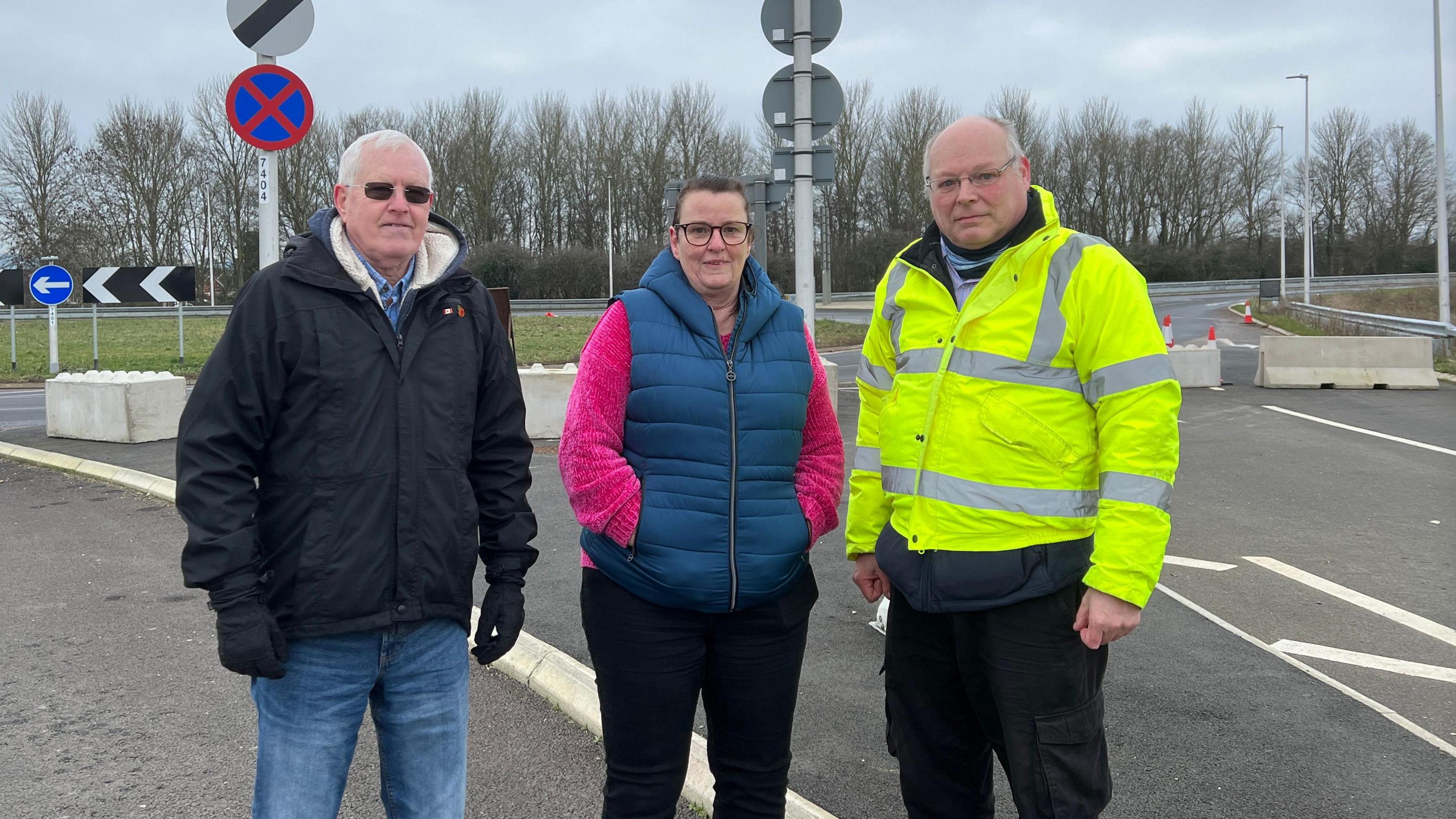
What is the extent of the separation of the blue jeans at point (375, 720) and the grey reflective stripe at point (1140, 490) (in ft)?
5.32

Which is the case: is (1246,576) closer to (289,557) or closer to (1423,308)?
(289,557)

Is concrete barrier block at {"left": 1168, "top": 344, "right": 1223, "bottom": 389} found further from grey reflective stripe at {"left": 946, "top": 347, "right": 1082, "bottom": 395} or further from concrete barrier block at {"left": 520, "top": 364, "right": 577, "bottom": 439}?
grey reflective stripe at {"left": 946, "top": 347, "right": 1082, "bottom": 395}

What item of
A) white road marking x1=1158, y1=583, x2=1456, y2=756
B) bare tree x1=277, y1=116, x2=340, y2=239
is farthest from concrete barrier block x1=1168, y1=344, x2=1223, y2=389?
bare tree x1=277, y1=116, x2=340, y2=239

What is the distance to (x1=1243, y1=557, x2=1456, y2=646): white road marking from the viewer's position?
5.12 meters

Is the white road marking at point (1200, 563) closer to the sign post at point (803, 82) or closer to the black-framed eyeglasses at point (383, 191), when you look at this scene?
the sign post at point (803, 82)

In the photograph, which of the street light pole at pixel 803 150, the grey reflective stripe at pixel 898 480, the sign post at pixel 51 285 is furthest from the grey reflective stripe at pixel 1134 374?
the sign post at pixel 51 285

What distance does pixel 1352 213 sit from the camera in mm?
66125

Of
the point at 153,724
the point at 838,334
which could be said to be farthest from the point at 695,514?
the point at 838,334

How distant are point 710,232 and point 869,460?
0.78 m

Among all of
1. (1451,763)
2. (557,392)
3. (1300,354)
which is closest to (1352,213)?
(1300,354)

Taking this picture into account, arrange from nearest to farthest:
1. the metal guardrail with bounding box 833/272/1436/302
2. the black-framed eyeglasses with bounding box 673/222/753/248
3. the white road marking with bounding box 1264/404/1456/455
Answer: the black-framed eyeglasses with bounding box 673/222/753/248
the white road marking with bounding box 1264/404/1456/455
the metal guardrail with bounding box 833/272/1436/302

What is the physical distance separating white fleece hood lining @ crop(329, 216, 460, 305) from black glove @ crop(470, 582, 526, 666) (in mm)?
781

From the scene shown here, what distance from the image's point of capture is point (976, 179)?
2658 millimetres

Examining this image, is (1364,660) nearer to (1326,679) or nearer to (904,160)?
(1326,679)
